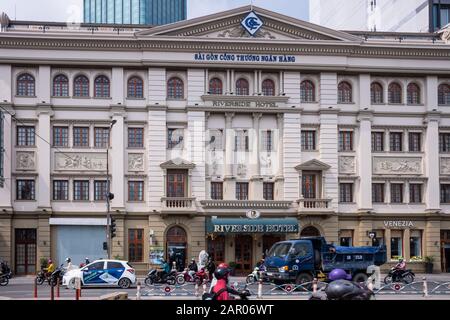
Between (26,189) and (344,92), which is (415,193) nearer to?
(344,92)

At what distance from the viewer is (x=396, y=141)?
56156mm

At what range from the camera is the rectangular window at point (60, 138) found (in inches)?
2079

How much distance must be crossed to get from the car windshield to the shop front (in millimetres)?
13566

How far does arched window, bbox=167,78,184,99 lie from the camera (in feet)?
177

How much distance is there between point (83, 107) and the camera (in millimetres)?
53031

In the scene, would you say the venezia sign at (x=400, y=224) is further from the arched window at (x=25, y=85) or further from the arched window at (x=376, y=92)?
the arched window at (x=25, y=85)

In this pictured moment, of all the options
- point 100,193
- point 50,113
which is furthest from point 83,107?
point 100,193

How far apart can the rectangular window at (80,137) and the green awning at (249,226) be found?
9.94 meters

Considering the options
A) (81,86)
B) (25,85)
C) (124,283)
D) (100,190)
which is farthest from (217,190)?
(124,283)

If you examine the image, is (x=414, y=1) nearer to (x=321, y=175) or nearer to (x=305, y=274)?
(x=321, y=175)

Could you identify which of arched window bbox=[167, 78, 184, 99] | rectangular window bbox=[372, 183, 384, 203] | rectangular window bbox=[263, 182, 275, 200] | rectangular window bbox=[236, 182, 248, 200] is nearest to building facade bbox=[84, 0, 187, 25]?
arched window bbox=[167, 78, 184, 99]

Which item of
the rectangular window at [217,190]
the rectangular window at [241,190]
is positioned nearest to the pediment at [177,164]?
the rectangular window at [217,190]
